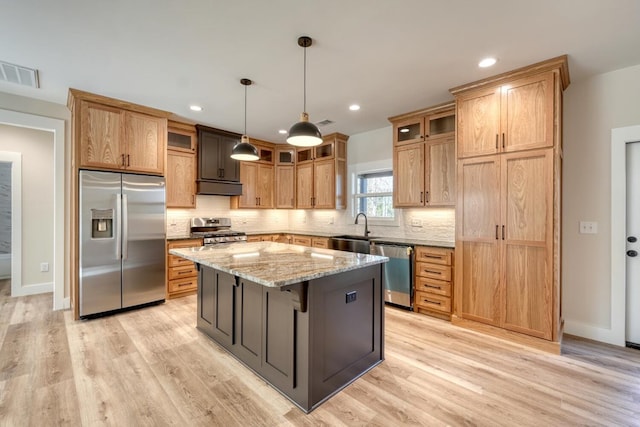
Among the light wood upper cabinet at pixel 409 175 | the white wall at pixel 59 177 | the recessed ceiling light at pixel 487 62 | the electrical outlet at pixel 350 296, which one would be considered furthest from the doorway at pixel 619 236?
the white wall at pixel 59 177

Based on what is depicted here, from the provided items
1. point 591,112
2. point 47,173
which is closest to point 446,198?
point 591,112

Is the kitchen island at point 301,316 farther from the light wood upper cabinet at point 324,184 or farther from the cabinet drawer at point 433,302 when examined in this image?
the light wood upper cabinet at point 324,184

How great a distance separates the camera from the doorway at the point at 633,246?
2.82 m

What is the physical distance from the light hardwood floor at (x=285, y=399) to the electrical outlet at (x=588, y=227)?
1.14 metres

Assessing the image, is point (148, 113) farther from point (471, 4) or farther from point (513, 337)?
point (513, 337)

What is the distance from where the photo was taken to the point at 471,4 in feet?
6.42

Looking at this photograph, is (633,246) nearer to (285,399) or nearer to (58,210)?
(285,399)

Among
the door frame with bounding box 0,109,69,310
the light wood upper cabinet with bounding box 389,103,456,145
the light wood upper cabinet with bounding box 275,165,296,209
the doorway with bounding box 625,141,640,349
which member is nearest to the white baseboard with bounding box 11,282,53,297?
the door frame with bounding box 0,109,69,310

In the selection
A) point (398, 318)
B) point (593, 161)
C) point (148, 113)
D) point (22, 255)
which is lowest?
point (398, 318)

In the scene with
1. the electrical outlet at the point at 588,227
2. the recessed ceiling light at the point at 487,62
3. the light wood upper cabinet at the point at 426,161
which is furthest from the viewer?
the light wood upper cabinet at the point at 426,161

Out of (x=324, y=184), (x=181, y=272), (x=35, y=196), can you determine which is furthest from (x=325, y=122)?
(x=35, y=196)

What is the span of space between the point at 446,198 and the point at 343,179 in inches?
79.3

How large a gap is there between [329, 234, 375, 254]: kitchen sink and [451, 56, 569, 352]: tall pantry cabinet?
1335 millimetres

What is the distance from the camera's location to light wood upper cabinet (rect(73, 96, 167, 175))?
11.4ft
